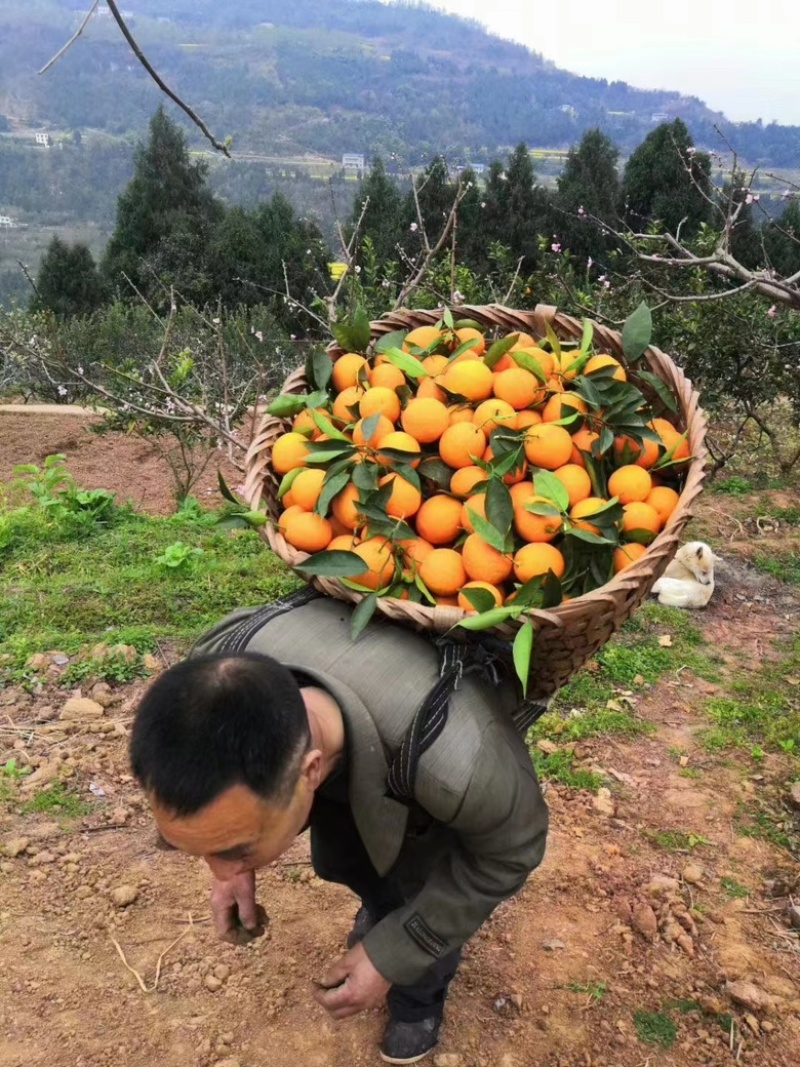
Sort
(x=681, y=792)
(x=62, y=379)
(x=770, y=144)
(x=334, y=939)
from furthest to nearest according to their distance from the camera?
(x=770, y=144), (x=62, y=379), (x=681, y=792), (x=334, y=939)

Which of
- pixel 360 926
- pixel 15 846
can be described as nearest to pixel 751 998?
pixel 360 926

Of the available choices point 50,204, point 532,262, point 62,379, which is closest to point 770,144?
point 50,204

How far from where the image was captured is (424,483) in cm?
154

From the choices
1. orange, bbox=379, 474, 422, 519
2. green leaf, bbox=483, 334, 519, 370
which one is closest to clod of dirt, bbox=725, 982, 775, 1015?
orange, bbox=379, 474, 422, 519

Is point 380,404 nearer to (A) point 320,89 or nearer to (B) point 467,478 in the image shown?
(B) point 467,478

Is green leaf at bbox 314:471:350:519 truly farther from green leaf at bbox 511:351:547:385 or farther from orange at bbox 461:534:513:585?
green leaf at bbox 511:351:547:385

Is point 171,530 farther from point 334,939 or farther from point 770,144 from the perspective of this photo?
point 770,144

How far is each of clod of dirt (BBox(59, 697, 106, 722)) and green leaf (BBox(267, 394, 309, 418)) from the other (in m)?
1.82

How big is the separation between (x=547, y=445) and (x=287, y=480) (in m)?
0.46

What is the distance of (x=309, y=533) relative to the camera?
1443mm

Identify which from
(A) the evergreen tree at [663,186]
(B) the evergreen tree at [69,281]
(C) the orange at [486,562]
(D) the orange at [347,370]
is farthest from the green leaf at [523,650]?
(B) the evergreen tree at [69,281]

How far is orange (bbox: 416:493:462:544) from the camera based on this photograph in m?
1.45

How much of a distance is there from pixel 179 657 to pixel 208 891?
123 cm

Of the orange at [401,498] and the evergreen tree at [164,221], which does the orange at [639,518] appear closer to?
the orange at [401,498]
